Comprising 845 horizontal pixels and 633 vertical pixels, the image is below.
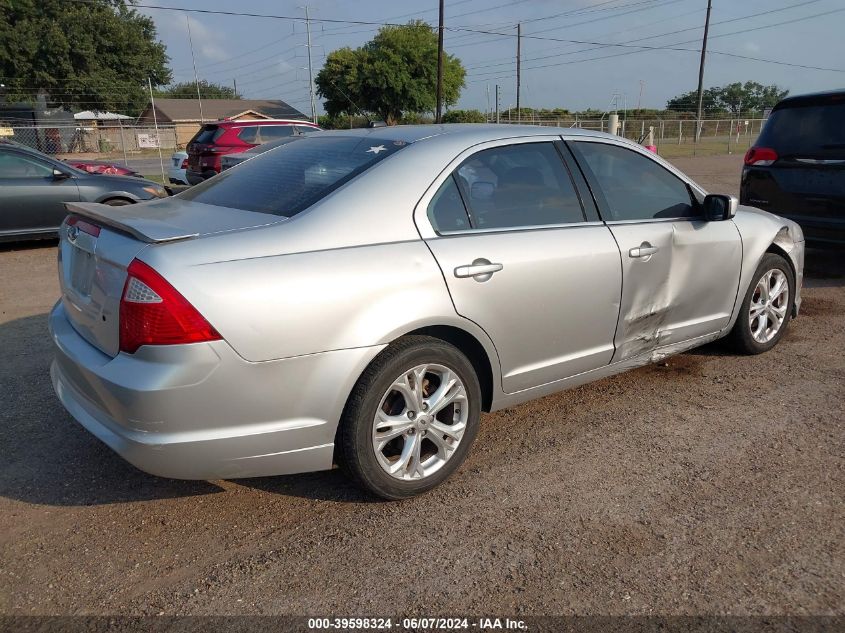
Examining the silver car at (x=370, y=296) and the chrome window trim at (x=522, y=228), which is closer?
the silver car at (x=370, y=296)

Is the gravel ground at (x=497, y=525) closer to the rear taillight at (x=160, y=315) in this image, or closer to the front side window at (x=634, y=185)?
the rear taillight at (x=160, y=315)

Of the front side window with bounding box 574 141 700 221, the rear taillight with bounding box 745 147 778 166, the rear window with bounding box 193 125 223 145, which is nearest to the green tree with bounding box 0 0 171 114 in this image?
the rear window with bounding box 193 125 223 145

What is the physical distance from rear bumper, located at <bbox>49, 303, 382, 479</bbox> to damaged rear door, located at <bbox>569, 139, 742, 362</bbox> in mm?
1723

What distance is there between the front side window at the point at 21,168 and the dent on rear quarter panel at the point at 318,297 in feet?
26.2

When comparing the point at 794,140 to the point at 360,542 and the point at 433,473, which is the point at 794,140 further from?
the point at 360,542

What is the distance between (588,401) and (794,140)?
4580 millimetres

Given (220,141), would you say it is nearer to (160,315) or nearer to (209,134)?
(209,134)

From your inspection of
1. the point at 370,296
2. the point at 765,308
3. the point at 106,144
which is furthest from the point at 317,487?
the point at 106,144

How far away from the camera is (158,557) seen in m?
2.74

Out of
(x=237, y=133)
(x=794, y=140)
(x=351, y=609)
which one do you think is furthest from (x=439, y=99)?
(x=351, y=609)

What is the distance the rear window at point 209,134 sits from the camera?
14375 mm

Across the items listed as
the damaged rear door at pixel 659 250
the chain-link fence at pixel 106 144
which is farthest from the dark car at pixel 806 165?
the chain-link fence at pixel 106 144

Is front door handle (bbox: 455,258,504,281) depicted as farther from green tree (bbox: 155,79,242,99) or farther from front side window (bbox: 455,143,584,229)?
green tree (bbox: 155,79,242,99)

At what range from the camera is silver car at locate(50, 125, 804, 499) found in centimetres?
258
